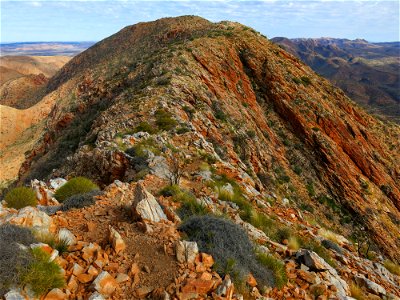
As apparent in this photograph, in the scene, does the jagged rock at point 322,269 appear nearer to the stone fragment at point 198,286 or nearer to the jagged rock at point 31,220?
the stone fragment at point 198,286

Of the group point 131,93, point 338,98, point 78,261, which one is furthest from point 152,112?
point 338,98

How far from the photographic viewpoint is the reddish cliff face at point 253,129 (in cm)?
1842

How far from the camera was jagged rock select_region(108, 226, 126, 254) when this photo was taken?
6.16 m

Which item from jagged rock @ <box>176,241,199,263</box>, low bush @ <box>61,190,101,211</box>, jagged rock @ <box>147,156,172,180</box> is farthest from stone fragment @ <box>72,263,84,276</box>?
jagged rock @ <box>147,156,172,180</box>

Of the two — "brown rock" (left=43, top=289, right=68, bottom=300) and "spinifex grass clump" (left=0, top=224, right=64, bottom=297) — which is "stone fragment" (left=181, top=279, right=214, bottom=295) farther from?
"spinifex grass clump" (left=0, top=224, right=64, bottom=297)

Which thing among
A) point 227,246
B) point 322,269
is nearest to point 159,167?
point 227,246

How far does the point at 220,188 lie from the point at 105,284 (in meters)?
7.26

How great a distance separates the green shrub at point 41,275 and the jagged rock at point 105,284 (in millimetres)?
540

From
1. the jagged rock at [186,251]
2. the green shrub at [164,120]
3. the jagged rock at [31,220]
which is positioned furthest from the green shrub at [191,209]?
the green shrub at [164,120]

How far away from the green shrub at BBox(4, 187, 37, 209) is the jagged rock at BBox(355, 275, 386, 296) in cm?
943

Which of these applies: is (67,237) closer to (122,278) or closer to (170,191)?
(122,278)

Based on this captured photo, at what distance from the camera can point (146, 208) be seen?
7676 mm

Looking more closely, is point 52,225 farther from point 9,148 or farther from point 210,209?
point 9,148

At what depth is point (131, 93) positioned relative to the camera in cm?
2459
